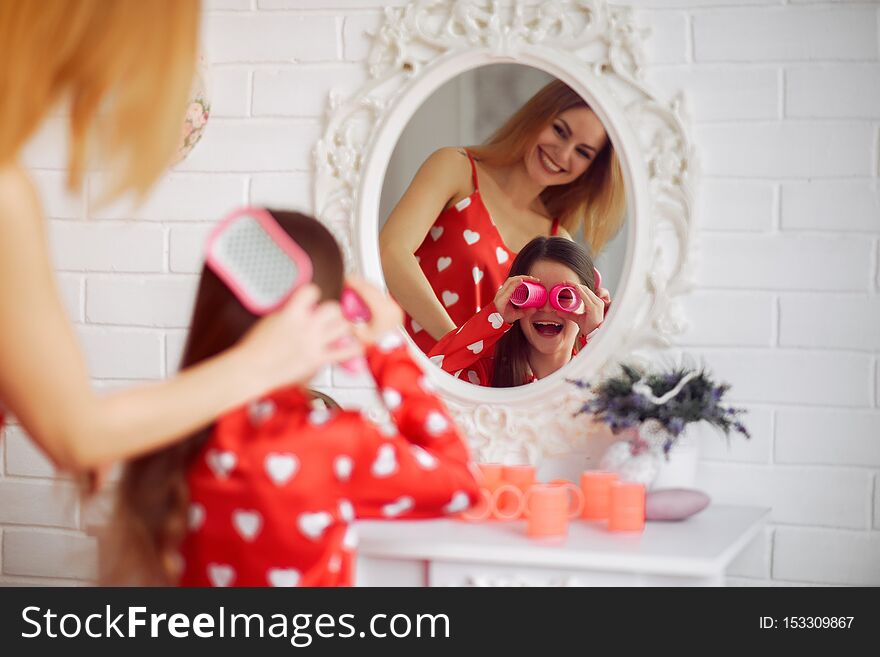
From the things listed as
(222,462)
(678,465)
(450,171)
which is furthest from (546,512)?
(450,171)

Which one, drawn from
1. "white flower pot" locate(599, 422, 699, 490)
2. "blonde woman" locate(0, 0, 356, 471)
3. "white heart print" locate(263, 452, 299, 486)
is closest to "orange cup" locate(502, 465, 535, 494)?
"white flower pot" locate(599, 422, 699, 490)

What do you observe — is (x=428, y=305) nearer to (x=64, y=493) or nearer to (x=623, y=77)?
(x=623, y=77)

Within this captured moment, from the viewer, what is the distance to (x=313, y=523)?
1085mm

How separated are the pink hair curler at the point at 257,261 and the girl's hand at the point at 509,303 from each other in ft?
2.34

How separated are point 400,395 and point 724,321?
63 centimetres

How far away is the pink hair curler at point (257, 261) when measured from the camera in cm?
102

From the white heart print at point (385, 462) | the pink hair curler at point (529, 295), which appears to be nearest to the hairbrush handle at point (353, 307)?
the white heart print at point (385, 462)

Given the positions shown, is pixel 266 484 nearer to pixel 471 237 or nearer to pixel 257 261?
pixel 257 261

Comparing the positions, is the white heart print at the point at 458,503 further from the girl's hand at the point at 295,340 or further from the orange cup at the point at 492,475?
the orange cup at the point at 492,475

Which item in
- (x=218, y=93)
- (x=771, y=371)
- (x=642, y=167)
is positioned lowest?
(x=771, y=371)

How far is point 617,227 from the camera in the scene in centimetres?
165

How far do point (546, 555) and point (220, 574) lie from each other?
427 millimetres

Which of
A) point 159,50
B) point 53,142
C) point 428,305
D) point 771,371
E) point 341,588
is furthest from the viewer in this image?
point 53,142

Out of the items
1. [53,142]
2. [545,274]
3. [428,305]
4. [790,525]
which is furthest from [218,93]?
[790,525]
